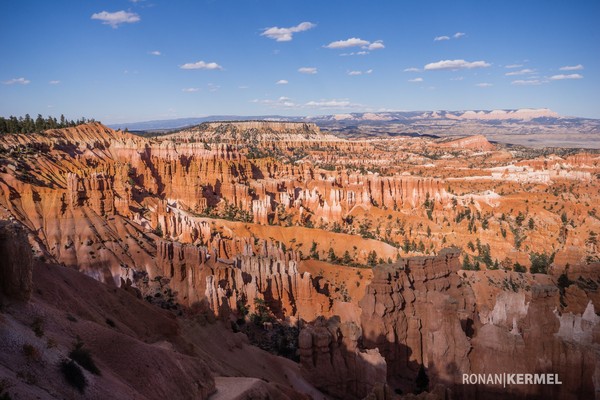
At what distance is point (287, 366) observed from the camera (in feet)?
73.6

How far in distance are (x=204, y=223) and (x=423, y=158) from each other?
89318 mm

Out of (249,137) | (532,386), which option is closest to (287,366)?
(532,386)

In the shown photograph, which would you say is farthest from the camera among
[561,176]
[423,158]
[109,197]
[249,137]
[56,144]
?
[249,137]

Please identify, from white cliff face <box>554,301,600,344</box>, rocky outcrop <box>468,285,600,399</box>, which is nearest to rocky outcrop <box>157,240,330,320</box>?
rocky outcrop <box>468,285,600,399</box>

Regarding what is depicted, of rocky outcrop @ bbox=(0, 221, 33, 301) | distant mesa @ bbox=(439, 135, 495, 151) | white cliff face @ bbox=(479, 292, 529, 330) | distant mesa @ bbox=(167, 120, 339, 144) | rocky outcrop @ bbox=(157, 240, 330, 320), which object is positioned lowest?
rocky outcrop @ bbox=(157, 240, 330, 320)

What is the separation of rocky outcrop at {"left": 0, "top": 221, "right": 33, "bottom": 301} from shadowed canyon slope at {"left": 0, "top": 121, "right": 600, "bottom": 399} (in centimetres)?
5

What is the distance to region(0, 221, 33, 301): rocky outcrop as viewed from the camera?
11016 millimetres

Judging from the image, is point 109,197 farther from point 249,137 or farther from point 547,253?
point 249,137

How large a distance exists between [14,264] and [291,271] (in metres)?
26.7

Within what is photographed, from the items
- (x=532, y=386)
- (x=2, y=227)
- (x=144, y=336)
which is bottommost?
(x=532, y=386)

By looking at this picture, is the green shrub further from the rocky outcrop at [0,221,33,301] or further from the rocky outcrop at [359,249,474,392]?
the rocky outcrop at [359,249,474,392]

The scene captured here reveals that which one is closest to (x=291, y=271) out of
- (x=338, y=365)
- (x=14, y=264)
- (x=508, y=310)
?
(x=338, y=365)

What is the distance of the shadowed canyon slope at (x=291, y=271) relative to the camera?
1545cm

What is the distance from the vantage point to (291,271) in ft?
121
